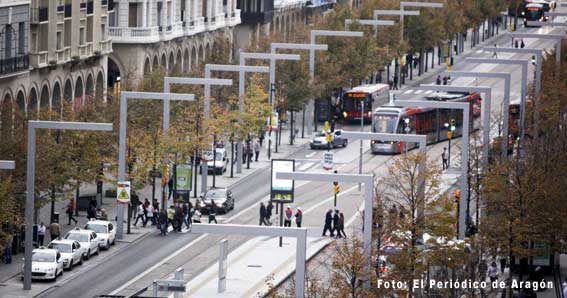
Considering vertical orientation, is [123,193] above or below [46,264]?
above

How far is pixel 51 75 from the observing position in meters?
122

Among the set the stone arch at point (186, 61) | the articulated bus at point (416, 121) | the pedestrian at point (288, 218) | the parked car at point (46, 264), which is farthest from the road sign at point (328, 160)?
the stone arch at point (186, 61)

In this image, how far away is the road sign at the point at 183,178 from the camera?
9988 centimetres

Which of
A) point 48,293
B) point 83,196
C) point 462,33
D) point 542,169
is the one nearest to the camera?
point 48,293

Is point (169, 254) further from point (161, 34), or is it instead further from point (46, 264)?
point (161, 34)

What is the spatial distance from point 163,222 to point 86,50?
116ft

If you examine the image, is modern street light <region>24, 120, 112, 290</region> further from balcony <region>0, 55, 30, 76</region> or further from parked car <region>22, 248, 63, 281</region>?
balcony <region>0, 55, 30, 76</region>

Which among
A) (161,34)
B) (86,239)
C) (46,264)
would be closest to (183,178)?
(86,239)

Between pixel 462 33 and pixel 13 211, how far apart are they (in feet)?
374

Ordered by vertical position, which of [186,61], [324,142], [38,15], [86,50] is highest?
[38,15]

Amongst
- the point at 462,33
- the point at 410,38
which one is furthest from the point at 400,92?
the point at 462,33

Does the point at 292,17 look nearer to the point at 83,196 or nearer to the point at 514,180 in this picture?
the point at 83,196

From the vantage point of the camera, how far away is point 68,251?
85.2 m

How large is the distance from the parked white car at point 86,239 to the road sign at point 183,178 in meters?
11.2
